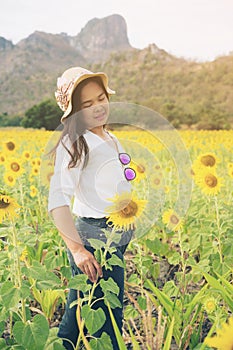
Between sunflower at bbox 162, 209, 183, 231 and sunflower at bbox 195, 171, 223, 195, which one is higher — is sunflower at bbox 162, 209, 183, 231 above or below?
below

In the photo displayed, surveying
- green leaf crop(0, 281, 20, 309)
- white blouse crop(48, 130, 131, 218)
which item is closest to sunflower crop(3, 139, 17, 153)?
white blouse crop(48, 130, 131, 218)

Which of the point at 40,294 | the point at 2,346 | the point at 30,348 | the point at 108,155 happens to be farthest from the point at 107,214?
the point at 40,294

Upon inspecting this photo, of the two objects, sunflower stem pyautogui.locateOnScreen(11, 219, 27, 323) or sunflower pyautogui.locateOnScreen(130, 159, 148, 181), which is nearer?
sunflower stem pyautogui.locateOnScreen(11, 219, 27, 323)

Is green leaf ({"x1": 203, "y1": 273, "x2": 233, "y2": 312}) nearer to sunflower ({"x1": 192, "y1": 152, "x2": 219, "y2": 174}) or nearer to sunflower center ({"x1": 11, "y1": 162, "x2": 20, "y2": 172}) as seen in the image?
sunflower ({"x1": 192, "y1": 152, "x2": 219, "y2": 174})

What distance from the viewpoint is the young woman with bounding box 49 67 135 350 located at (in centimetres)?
158

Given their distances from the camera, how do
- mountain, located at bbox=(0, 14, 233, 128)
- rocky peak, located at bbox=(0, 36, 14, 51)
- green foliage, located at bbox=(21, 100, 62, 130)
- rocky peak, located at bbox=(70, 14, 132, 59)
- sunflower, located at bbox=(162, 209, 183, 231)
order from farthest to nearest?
1. rocky peak, located at bbox=(70, 14, 132, 59)
2. rocky peak, located at bbox=(0, 36, 14, 51)
3. mountain, located at bbox=(0, 14, 233, 128)
4. green foliage, located at bbox=(21, 100, 62, 130)
5. sunflower, located at bbox=(162, 209, 183, 231)

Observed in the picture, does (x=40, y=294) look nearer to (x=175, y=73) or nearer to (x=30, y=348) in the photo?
(x=30, y=348)

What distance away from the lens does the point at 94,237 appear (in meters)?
1.66

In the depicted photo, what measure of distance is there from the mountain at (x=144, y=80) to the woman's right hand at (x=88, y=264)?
12715mm

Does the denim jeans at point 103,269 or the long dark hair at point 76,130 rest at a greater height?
the long dark hair at point 76,130

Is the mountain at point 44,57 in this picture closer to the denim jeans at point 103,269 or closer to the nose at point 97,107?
the denim jeans at point 103,269

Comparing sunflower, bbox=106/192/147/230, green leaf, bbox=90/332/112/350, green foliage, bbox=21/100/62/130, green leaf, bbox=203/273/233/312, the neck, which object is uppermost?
green foliage, bbox=21/100/62/130

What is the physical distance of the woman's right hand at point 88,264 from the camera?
1.57 m

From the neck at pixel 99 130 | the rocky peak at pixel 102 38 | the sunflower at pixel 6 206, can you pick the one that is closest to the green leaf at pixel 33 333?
the sunflower at pixel 6 206
